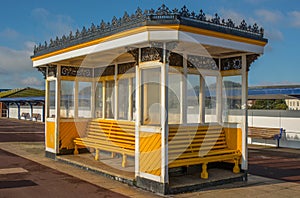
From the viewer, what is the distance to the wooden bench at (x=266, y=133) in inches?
571

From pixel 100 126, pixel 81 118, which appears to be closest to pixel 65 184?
pixel 100 126

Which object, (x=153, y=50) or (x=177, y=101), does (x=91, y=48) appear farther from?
(x=177, y=101)

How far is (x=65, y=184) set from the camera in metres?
7.40

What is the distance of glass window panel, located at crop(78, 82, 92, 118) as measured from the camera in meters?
11.1

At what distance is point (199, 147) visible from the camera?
7805mm

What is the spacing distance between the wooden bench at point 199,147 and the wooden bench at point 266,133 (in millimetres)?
6934

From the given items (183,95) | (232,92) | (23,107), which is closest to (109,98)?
(183,95)

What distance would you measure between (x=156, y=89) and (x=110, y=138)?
251 cm

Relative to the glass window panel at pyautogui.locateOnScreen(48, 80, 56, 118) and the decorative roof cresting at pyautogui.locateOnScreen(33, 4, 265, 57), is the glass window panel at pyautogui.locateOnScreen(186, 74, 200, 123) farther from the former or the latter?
the glass window panel at pyautogui.locateOnScreen(48, 80, 56, 118)

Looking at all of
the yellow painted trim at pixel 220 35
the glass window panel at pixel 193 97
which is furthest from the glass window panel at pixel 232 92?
the yellow painted trim at pixel 220 35

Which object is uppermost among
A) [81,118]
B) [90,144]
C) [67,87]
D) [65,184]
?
[67,87]

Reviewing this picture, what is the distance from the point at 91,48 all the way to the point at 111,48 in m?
0.85

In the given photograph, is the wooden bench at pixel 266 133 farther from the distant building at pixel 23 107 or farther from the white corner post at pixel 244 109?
the distant building at pixel 23 107

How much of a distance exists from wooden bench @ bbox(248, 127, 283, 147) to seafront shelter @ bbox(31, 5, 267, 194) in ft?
21.5
